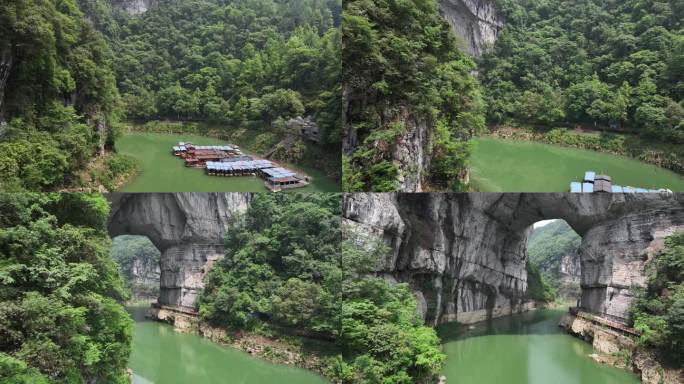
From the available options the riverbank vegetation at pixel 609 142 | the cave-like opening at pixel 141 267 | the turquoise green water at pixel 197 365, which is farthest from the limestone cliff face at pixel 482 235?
the cave-like opening at pixel 141 267

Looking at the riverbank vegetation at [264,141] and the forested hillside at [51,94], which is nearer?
the forested hillside at [51,94]

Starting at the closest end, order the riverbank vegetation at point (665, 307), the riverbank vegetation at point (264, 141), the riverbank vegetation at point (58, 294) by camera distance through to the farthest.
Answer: the riverbank vegetation at point (264, 141) < the riverbank vegetation at point (58, 294) < the riverbank vegetation at point (665, 307)

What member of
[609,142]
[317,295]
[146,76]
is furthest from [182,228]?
[609,142]

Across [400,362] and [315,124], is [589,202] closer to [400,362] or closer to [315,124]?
[400,362]

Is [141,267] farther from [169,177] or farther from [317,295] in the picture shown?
[169,177]

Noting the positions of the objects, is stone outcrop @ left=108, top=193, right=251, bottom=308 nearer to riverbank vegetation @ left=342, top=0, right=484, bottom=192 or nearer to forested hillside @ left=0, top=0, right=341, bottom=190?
forested hillside @ left=0, top=0, right=341, bottom=190

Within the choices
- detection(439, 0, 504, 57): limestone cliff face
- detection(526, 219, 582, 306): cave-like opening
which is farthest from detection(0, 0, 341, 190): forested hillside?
detection(526, 219, 582, 306): cave-like opening

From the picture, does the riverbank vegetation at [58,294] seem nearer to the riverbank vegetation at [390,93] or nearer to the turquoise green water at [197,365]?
the turquoise green water at [197,365]
